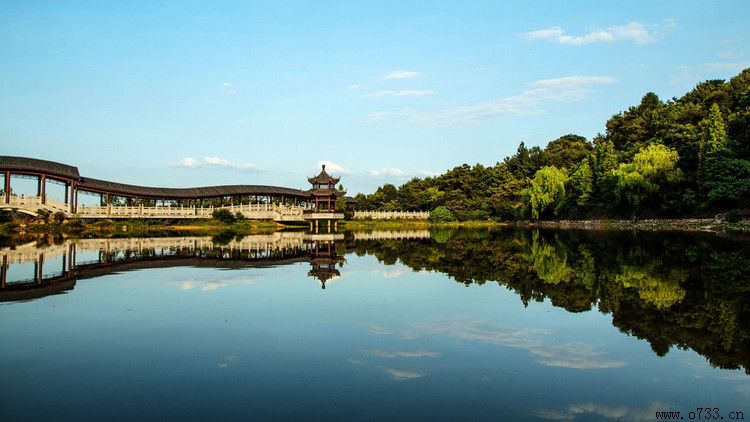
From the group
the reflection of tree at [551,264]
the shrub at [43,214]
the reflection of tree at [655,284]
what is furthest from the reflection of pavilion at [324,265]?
the shrub at [43,214]

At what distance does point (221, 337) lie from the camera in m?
7.73

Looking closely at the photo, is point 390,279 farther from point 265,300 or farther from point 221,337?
point 221,337

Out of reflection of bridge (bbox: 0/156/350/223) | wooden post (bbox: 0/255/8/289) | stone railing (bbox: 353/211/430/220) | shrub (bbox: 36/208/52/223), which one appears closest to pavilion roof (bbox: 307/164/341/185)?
reflection of bridge (bbox: 0/156/350/223)

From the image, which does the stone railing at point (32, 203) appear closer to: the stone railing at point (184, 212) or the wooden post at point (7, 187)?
the wooden post at point (7, 187)

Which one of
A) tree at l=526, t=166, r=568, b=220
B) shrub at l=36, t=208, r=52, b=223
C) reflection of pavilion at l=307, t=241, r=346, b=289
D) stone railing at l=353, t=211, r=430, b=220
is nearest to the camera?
reflection of pavilion at l=307, t=241, r=346, b=289

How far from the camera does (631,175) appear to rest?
1638 inches

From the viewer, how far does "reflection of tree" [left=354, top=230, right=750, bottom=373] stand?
25.2ft

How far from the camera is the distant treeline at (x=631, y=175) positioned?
3666 centimetres

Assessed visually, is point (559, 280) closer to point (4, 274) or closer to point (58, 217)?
point (4, 274)

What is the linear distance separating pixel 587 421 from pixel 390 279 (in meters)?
9.90

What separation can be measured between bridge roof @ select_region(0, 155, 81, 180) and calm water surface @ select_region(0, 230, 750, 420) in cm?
2637

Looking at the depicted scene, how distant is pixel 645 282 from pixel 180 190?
4412cm

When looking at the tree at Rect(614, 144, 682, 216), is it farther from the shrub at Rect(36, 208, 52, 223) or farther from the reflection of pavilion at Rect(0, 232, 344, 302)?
the shrub at Rect(36, 208, 52, 223)

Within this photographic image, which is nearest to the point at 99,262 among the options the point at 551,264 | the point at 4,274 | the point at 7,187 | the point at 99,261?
the point at 99,261
